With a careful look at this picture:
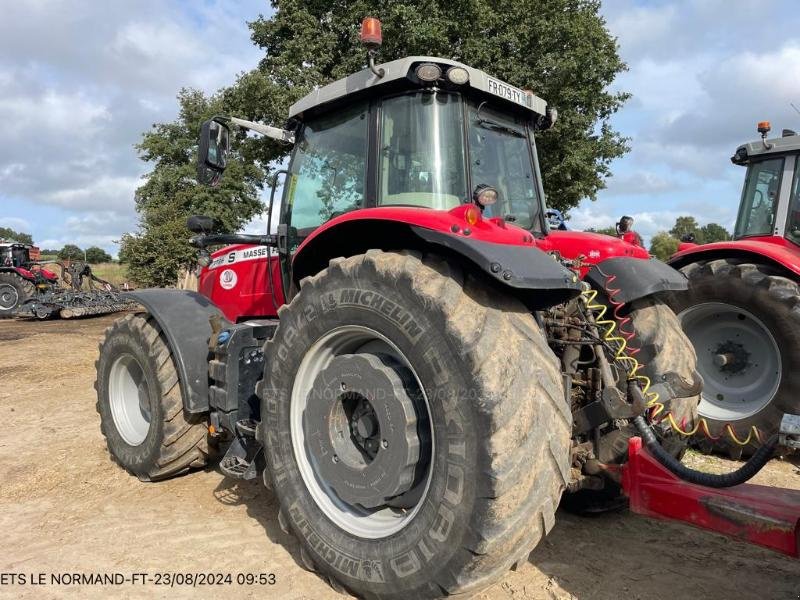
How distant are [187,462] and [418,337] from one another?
2360mm

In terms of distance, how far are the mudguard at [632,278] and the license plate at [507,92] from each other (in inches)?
42.0

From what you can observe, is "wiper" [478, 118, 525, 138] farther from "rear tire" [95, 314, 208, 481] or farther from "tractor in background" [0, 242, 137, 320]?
"tractor in background" [0, 242, 137, 320]

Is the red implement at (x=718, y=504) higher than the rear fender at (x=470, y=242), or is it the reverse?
the rear fender at (x=470, y=242)

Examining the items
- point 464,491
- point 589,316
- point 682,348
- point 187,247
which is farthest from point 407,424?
point 187,247

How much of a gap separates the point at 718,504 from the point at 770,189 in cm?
476

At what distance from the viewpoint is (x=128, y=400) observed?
4.38 m

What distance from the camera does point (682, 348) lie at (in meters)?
3.38

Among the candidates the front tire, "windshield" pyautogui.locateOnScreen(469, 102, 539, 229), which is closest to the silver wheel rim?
the front tire

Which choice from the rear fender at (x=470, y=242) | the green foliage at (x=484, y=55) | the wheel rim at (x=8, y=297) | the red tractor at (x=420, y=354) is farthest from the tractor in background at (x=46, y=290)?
the rear fender at (x=470, y=242)

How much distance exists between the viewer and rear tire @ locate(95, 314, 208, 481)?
3.76 meters

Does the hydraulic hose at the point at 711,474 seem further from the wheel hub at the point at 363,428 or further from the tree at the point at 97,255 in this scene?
the tree at the point at 97,255

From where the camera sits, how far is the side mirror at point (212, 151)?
3410 millimetres

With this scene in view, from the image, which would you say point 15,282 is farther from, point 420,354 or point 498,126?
point 420,354

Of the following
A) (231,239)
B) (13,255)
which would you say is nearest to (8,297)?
(13,255)
